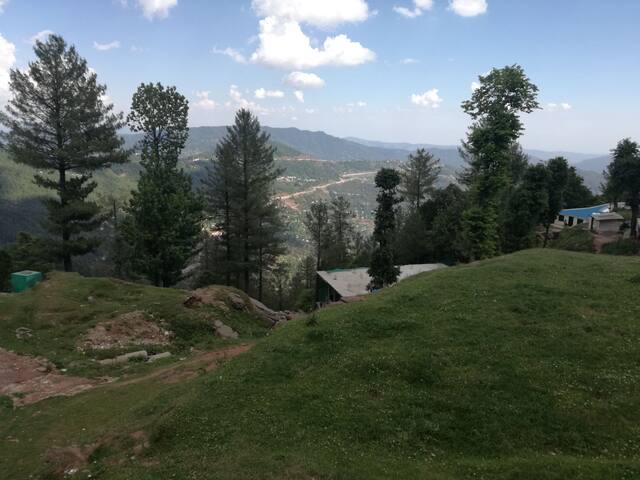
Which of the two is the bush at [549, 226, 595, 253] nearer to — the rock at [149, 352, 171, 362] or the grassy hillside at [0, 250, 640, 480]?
the grassy hillside at [0, 250, 640, 480]

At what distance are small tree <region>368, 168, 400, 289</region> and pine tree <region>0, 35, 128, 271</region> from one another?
69.9 feet

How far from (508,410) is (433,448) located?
2.40 metres

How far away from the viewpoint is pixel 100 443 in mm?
11688

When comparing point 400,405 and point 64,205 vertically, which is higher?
point 64,205

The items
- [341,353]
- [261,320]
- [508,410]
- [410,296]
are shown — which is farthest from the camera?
[261,320]

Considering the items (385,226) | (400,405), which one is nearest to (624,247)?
(385,226)

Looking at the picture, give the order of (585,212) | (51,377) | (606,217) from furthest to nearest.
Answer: (585,212) → (606,217) → (51,377)

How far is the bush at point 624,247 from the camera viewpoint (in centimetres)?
4073

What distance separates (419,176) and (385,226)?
34970 millimetres

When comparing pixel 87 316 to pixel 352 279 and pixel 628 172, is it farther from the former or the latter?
pixel 628 172

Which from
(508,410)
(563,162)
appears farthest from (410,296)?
(563,162)

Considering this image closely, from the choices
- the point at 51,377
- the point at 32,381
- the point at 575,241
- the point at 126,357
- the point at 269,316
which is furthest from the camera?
the point at 575,241

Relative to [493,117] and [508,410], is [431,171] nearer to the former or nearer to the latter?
[493,117]

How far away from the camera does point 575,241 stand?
157ft
